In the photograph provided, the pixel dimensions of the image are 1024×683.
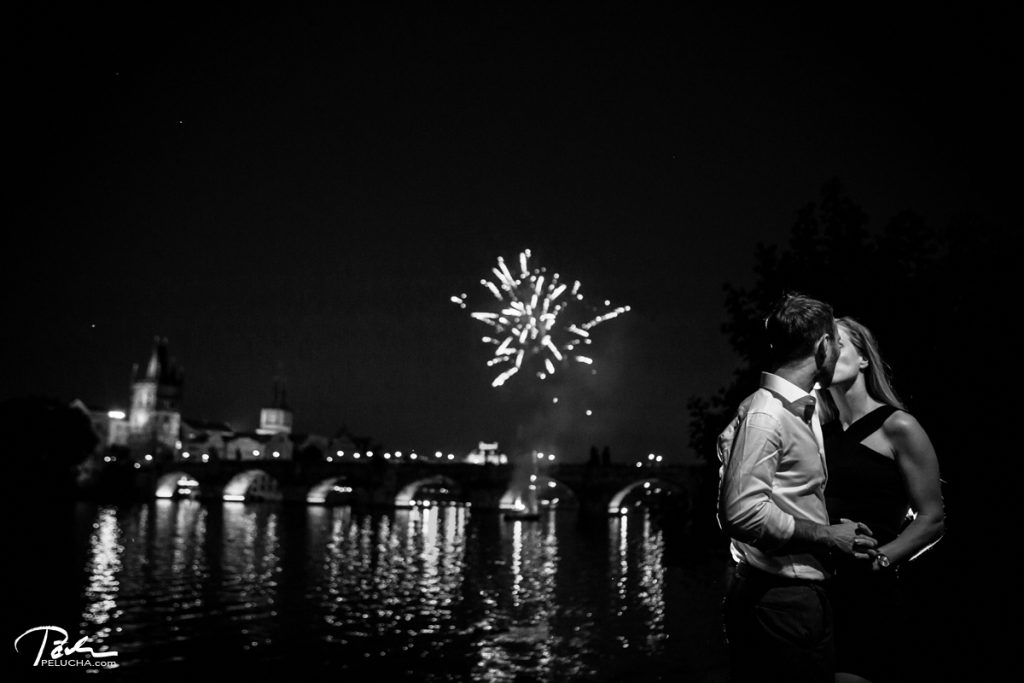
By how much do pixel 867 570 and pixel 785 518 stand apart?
58 centimetres

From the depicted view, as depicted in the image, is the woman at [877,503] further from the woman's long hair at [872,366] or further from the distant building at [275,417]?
the distant building at [275,417]

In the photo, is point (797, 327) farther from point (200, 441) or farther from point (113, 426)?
point (113, 426)

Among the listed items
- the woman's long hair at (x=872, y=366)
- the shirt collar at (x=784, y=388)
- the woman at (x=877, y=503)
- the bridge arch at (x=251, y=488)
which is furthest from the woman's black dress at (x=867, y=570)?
the bridge arch at (x=251, y=488)

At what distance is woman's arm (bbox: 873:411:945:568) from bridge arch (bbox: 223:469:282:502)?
104983mm

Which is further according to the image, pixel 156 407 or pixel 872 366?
pixel 156 407

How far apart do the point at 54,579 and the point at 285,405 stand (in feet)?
520

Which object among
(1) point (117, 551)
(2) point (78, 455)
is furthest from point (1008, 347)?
(2) point (78, 455)

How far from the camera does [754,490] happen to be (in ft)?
11.2

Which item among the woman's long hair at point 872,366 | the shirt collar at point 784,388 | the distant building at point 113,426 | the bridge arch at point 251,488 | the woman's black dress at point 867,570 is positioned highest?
the distant building at point 113,426

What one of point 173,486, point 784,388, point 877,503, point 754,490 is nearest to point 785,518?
point 754,490

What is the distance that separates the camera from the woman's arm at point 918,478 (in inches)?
147

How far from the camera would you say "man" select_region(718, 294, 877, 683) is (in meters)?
3.43

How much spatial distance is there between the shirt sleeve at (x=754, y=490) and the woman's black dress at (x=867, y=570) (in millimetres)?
539

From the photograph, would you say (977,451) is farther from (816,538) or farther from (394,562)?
(394,562)
